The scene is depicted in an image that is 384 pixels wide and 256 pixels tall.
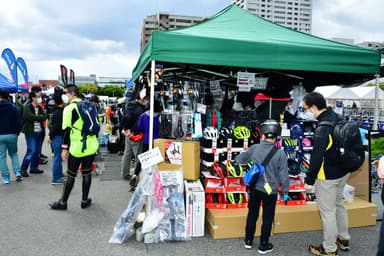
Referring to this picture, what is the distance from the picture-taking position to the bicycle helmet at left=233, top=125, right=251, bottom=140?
4.01 metres

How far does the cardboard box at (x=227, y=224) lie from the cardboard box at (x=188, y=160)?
0.54 meters

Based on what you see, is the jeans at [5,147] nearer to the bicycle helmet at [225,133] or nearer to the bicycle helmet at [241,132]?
the bicycle helmet at [225,133]

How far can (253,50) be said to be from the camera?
12.3 ft

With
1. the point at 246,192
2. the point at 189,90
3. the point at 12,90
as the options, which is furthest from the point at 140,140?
the point at 12,90

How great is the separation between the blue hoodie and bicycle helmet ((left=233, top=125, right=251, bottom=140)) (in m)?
4.28

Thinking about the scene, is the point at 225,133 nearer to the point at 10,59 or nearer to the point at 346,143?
the point at 346,143

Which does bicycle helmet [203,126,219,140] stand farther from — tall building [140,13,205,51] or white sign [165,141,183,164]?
tall building [140,13,205,51]

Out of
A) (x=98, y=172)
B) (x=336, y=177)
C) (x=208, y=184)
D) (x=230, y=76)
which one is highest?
(x=230, y=76)

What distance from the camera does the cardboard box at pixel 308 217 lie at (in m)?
3.80

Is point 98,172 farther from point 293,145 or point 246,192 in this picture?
point 293,145

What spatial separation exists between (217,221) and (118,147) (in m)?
6.51

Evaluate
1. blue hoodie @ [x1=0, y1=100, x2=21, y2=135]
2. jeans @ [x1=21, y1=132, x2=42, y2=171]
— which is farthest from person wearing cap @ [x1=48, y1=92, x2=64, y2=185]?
jeans @ [x1=21, y1=132, x2=42, y2=171]

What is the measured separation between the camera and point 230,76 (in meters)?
5.84

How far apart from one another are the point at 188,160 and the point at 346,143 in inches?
72.3
